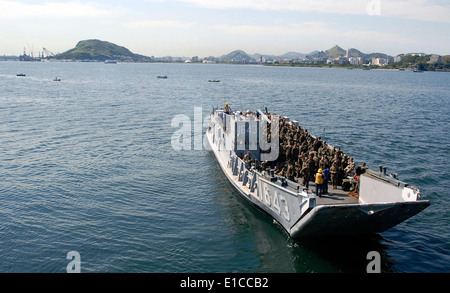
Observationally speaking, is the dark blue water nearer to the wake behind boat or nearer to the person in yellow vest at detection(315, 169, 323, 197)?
the wake behind boat

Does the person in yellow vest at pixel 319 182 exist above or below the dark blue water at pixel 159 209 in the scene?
above

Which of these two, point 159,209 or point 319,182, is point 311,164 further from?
point 159,209

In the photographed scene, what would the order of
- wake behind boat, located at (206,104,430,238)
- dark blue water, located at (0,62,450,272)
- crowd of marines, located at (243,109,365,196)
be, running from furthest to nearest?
crowd of marines, located at (243,109,365,196) < dark blue water, located at (0,62,450,272) < wake behind boat, located at (206,104,430,238)

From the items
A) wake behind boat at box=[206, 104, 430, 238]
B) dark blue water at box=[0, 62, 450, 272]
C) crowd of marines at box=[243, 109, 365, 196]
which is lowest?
dark blue water at box=[0, 62, 450, 272]

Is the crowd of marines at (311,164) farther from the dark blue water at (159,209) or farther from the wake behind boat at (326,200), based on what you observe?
the dark blue water at (159,209)

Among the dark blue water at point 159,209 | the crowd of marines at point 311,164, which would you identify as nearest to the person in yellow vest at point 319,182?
the crowd of marines at point 311,164

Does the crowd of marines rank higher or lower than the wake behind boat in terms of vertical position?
higher

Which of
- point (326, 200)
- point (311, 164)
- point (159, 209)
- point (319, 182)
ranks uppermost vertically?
point (311, 164)

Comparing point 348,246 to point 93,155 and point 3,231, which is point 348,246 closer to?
point 3,231

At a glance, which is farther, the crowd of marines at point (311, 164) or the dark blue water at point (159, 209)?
the crowd of marines at point (311, 164)

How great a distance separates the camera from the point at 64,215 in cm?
2020

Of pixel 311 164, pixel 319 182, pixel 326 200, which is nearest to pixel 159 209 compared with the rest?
pixel 311 164

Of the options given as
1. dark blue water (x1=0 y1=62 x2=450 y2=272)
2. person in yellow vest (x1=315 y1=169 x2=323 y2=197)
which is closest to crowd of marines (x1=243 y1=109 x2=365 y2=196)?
person in yellow vest (x1=315 y1=169 x2=323 y2=197)
